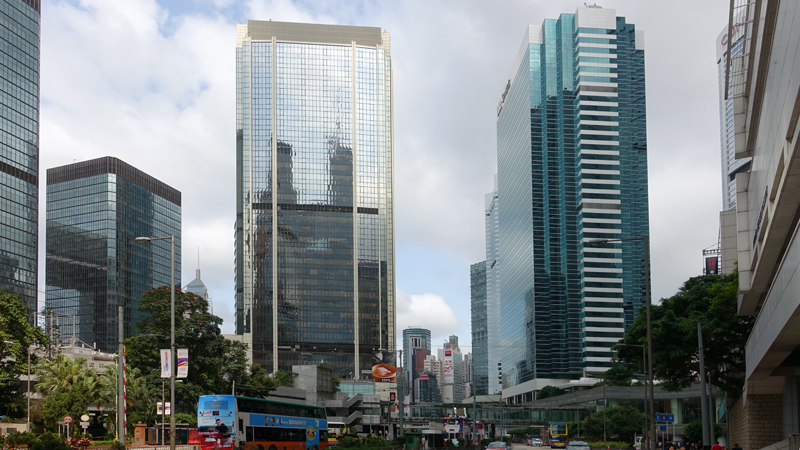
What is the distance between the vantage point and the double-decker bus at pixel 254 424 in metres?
48.4

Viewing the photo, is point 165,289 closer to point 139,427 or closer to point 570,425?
point 139,427

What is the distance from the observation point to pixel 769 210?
32.1 metres

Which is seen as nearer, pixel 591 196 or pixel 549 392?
pixel 549 392

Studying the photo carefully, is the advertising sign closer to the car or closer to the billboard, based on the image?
the car

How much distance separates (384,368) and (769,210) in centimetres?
12605

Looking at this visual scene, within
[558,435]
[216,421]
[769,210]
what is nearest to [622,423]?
[558,435]

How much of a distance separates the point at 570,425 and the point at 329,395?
1678 inches

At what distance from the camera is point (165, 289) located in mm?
75000

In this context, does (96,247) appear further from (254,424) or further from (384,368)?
(254,424)

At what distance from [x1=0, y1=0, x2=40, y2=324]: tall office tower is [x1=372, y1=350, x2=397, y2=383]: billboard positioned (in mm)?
62282

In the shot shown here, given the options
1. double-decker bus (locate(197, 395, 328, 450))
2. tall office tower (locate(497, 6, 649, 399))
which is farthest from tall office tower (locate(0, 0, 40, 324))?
tall office tower (locate(497, 6, 649, 399))

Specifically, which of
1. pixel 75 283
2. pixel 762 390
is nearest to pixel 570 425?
pixel 762 390

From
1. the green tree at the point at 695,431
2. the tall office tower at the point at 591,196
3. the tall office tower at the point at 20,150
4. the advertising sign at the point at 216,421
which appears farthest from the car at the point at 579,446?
the tall office tower at the point at 591,196

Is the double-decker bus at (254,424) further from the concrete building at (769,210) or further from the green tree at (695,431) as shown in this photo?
the green tree at (695,431)
